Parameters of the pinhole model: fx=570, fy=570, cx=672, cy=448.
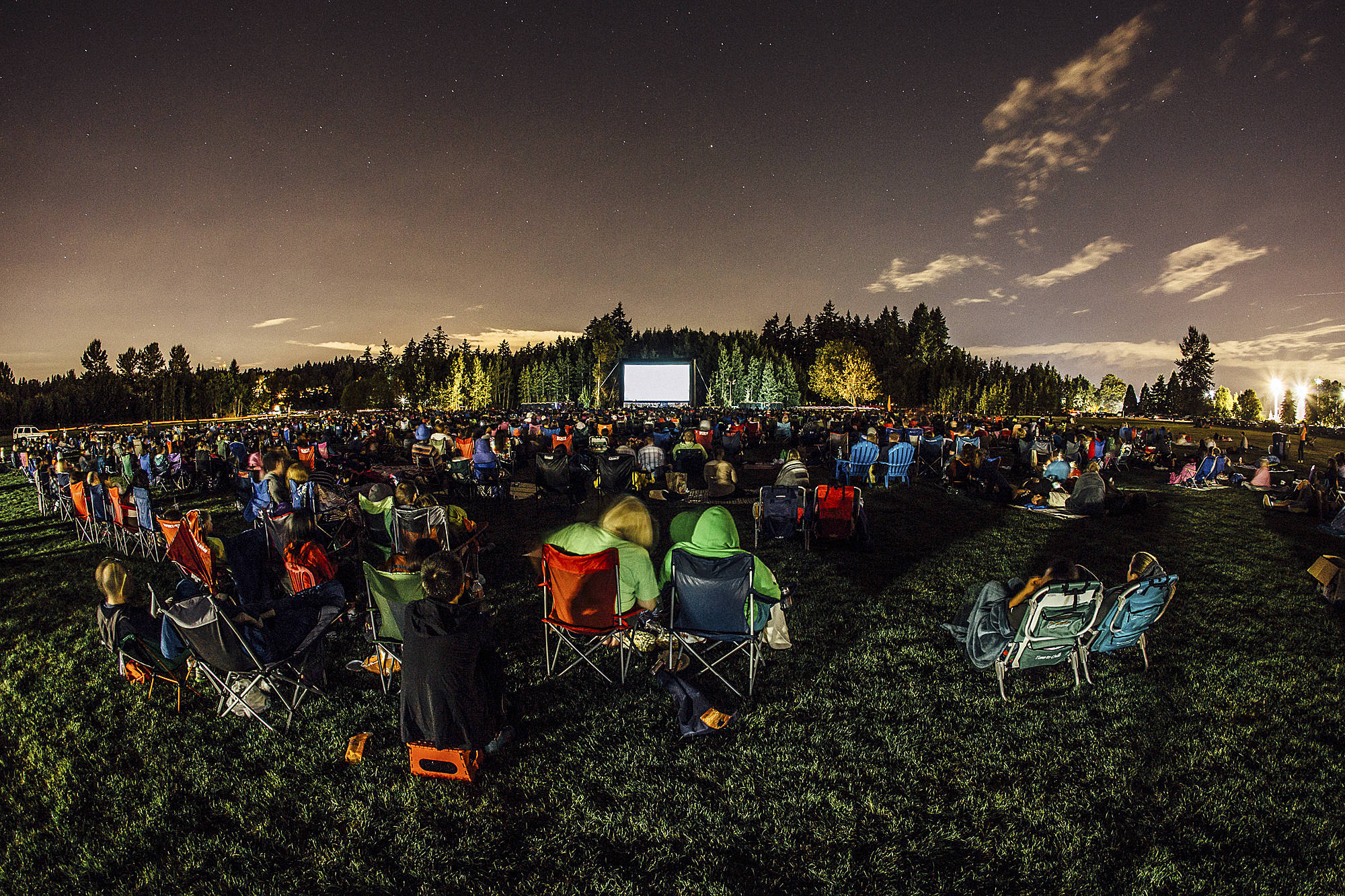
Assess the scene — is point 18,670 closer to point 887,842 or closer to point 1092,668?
point 887,842

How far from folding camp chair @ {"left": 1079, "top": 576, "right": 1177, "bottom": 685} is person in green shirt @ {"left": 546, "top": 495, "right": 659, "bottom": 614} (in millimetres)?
3310

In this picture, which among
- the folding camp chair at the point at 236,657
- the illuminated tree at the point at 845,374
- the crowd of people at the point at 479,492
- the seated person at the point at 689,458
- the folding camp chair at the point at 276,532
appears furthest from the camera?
the illuminated tree at the point at 845,374

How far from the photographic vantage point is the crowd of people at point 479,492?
10.6 feet

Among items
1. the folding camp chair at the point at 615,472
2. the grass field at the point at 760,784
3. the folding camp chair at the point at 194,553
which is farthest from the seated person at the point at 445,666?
the folding camp chair at the point at 615,472

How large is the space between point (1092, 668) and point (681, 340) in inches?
4020

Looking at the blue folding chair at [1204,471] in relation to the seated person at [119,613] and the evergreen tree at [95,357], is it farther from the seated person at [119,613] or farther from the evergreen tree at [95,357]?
the evergreen tree at [95,357]

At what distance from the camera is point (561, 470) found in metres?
10.9

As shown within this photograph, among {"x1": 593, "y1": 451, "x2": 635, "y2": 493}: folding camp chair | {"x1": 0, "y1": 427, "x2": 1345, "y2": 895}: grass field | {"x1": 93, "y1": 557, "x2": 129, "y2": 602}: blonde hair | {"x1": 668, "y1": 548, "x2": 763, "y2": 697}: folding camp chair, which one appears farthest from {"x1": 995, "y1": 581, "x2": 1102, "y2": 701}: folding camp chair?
{"x1": 593, "y1": 451, "x2": 635, "y2": 493}: folding camp chair

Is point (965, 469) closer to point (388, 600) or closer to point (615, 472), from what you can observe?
point (615, 472)

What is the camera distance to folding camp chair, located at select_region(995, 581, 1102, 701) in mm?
3922

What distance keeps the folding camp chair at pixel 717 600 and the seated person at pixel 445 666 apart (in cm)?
151

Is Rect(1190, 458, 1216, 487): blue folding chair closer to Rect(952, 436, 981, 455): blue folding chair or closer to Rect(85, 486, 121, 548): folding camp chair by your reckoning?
Rect(952, 436, 981, 455): blue folding chair

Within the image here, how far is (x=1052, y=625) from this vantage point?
3998mm

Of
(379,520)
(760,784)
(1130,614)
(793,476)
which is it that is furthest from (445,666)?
(793,476)
